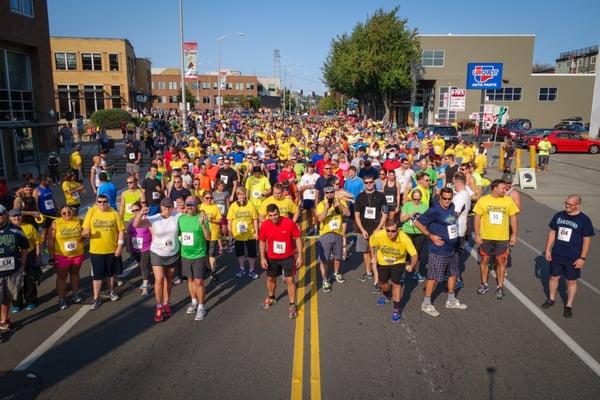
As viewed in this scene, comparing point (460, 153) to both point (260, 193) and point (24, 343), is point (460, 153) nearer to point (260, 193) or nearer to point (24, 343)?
point (260, 193)

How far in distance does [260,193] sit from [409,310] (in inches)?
159

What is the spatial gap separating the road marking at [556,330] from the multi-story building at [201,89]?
95817 millimetres

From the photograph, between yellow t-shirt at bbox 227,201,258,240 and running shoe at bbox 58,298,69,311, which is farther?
yellow t-shirt at bbox 227,201,258,240

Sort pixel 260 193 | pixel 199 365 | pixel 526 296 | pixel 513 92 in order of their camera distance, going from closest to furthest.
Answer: pixel 199 365 < pixel 526 296 < pixel 260 193 < pixel 513 92

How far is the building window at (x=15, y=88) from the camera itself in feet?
65.1

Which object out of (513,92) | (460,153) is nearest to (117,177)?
(460,153)

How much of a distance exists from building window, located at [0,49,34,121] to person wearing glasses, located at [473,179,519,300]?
20339mm

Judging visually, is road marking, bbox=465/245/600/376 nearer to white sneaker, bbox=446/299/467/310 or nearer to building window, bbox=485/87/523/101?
white sneaker, bbox=446/299/467/310

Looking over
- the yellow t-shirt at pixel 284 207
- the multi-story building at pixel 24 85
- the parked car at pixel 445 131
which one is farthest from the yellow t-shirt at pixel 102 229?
the parked car at pixel 445 131

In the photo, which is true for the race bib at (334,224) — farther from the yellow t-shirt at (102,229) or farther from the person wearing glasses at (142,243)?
the yellow t-shirt at (102,229)

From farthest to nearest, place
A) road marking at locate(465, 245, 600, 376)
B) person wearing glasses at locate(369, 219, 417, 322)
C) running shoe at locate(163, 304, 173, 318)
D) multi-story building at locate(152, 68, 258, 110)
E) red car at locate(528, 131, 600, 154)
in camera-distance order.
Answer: multi-story building at locate(152, 68, 258, 110) < red car at locate(528, 131, 600, 154) < running shoe at locate(163, 304, 173, 318) < person wearing glasses at locate(369, 219, 417, 322) < road marking at locate(465, 245, 600, 376)

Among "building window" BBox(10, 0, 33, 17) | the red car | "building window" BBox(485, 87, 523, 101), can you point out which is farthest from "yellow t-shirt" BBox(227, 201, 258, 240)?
"building window" BBox(485, 87, 523, 101)

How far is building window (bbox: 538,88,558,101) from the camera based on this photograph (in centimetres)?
4992

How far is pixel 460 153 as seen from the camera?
16.0 m
